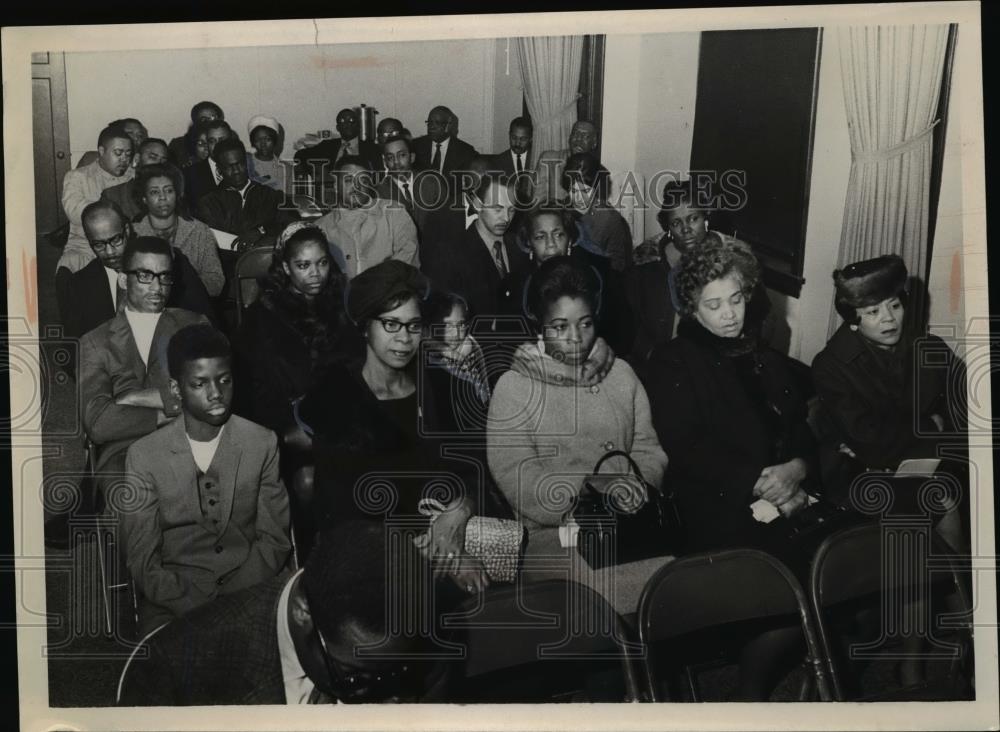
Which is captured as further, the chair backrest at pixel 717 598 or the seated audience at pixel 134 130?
the seated audience at pixel 134 130

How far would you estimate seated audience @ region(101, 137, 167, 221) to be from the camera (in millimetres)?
3393

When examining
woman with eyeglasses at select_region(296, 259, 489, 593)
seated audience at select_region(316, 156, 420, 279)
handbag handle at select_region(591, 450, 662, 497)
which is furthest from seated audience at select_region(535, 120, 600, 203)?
handbag handle at select_region(591, 450, 662, 497)

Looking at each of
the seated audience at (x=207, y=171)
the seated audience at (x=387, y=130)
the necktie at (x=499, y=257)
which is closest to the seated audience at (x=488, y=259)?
the necktie at (x=499, y=257)

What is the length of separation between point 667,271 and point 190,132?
1725 millimetres

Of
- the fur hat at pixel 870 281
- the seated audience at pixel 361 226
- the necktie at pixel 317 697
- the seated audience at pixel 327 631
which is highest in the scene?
the seated audience at pixel 361 226

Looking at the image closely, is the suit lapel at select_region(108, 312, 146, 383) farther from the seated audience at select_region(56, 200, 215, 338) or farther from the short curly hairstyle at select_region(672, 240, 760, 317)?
the short curly hairstyle at select_region(672, 240, 760, 317)

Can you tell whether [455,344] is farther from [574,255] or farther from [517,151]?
[517,151]

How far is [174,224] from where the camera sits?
11.1 feet

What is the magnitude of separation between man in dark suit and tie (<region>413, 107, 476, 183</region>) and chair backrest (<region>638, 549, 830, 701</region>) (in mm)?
1551

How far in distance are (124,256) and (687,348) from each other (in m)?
1.97

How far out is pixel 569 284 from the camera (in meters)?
3.36

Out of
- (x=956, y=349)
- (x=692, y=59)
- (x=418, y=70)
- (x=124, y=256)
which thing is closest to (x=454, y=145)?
(x=418, y=70)

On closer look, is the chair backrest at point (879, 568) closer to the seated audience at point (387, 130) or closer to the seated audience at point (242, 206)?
the seated audience at point (387, 130)

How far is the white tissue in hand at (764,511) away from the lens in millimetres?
3361
